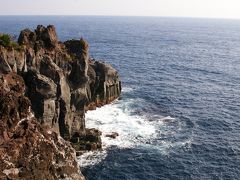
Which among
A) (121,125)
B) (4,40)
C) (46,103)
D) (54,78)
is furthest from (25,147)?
(121,125)

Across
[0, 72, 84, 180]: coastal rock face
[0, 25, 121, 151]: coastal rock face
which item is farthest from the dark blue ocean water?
[0, 72, 84, 180]: coastal rock face

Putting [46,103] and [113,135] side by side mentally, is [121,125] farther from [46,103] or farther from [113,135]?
[46,103]

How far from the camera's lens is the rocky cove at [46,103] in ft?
177

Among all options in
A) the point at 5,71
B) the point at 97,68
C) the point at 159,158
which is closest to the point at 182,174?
the point at 159,158

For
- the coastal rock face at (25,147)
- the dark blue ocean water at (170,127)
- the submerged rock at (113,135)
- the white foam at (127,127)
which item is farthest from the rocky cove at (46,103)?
the dark blue ocean water at (170,127)

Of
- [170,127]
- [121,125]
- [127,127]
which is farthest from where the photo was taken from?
[170,127]

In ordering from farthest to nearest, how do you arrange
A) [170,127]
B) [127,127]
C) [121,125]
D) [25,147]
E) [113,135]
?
[170,127] < [121,125] < [127,127] < [113,135] < [25,147]

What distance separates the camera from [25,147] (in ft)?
177

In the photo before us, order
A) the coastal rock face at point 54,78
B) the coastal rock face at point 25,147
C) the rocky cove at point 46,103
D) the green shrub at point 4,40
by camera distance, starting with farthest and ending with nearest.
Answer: the green shrub at point 4,40
the coastal rock face at point 54,78
the rocky cove at point 46,103
the coastal rock face at point 25,147

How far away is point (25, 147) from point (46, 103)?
59.9 feet

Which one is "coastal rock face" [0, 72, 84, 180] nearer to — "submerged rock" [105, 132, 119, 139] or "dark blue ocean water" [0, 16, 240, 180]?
"dark blue ocean water" [0, 16, 240, 180]

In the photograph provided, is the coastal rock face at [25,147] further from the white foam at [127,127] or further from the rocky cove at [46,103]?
the white foam at [127,127]

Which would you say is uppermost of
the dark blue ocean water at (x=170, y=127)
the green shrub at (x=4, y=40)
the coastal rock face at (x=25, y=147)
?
the green shrub at (x=4, y=40)

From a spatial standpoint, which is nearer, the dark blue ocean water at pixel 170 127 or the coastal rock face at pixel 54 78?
the coastal rock face at pixel 54 78
